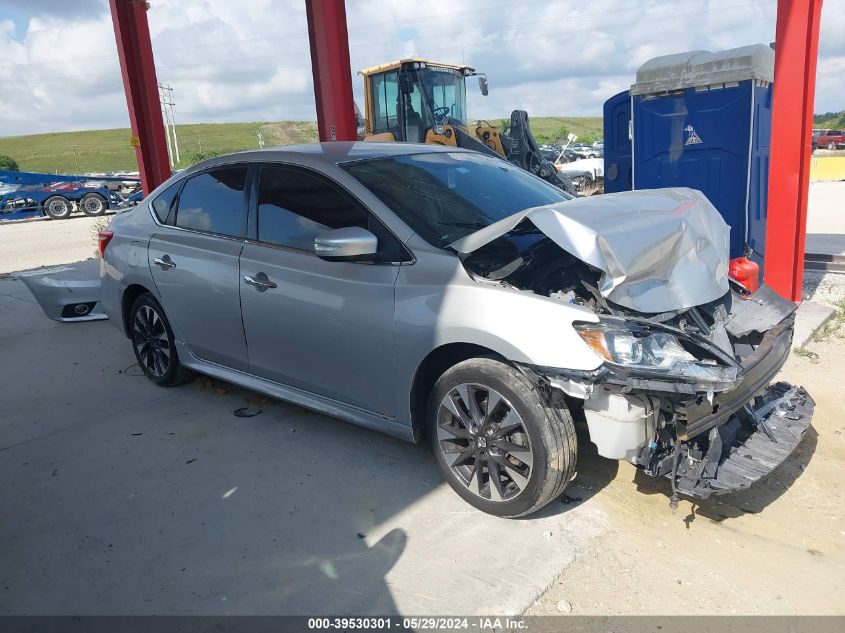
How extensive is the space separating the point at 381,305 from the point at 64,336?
4.82m

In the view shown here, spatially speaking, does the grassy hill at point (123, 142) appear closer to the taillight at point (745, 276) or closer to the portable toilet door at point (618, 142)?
the portable toilet door at point (618, 142)

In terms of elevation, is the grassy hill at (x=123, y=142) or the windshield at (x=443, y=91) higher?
the grassy hill at (x=123, y=142)

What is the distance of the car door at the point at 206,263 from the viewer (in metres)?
4.20

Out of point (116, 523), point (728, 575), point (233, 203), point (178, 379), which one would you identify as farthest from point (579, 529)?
point (178, 379)

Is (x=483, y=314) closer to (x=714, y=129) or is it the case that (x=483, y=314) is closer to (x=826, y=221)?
(x=714, y=129)

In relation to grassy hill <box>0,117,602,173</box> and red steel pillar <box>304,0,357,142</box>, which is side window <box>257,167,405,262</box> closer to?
red steel pillar <box>304,0,357,142</box>

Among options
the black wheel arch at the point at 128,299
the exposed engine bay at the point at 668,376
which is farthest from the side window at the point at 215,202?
the exposed engine bay at the point at 668,376

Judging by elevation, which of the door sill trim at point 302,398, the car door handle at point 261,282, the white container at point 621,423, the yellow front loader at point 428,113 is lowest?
the door sill trim at point 302,398

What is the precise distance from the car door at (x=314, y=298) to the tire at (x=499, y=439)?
0.37 m

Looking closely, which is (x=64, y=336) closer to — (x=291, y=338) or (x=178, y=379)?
(x=178, y=379)

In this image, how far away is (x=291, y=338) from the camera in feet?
12.6

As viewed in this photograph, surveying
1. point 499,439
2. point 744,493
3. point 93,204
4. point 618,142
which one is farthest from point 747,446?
point 93,204

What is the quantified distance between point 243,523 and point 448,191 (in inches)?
82.0

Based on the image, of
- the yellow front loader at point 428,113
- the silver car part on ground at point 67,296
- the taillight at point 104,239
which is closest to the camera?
the taillight at point 104,239
